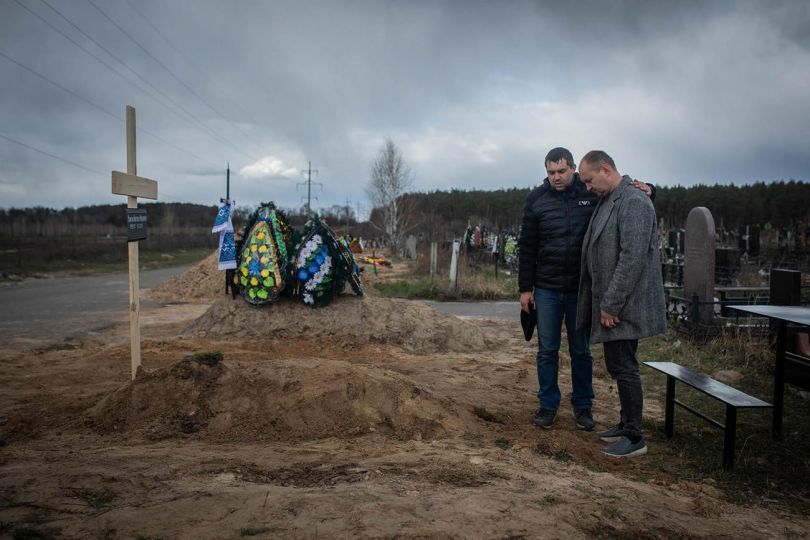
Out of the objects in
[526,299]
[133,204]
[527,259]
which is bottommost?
[526,299]

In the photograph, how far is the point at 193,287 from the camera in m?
17.0

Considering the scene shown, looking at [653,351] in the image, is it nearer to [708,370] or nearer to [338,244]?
[708,370]

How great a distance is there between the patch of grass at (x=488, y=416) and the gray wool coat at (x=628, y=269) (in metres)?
1.22

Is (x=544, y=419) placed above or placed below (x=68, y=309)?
above

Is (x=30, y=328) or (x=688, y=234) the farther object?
(x=30, y=328)

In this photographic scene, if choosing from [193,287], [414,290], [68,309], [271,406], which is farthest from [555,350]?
[193,287]

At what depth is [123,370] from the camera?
258 inches

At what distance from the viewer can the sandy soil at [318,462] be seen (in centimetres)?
254

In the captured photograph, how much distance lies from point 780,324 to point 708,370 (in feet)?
9.09

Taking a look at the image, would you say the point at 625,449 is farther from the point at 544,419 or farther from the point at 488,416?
the point at 488,416

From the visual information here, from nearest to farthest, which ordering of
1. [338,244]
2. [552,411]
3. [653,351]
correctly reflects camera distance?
[552,411] → [653,351] → [338,244]

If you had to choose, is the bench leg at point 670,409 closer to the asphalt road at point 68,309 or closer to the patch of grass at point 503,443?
the patch of grass at point 503,443

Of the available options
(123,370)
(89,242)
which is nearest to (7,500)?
(123,370)

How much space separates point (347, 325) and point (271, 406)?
4.24 metres
